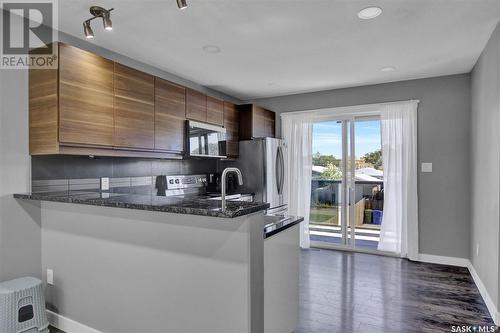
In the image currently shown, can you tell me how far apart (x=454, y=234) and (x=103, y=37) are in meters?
4.71

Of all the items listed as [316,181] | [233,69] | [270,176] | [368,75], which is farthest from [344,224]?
[233,69]

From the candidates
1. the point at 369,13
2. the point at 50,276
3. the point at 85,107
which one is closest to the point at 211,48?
the point at 85,107

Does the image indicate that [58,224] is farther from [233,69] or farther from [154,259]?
[233,69]

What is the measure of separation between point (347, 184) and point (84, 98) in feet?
12.3

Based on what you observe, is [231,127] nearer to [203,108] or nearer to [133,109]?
[203,108]

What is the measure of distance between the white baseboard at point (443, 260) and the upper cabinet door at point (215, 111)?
3.32 meters

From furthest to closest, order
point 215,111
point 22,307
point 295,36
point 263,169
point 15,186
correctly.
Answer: point 263,169, point 215,111, point 295,36, point 15,186, point 22,307

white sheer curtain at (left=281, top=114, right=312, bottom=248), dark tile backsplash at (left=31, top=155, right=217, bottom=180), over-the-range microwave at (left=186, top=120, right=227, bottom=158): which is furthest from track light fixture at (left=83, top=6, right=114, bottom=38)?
white sheer curtain at (left=281, top=114, right=312, bottom=248)

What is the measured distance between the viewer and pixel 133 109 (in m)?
2.98

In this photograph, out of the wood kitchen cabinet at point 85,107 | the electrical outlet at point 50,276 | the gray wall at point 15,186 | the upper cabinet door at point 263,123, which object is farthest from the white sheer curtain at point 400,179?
the gray wall at point 15,186

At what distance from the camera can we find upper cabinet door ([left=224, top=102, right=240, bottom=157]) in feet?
14.6

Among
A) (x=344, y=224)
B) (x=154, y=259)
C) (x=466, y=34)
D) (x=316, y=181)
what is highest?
(x=466, y=34)

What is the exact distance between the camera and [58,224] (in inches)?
97.3

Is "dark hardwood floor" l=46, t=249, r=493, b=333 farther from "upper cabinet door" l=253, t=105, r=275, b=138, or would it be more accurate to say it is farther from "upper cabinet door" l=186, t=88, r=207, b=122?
"upper cabinet door" l=186, t=88, r=207, b=122
